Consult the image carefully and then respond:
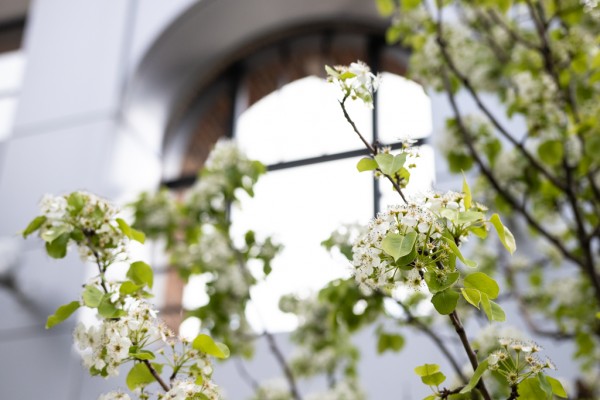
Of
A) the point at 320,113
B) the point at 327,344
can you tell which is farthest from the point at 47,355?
the point at 320,113

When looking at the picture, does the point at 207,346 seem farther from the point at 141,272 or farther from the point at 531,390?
the point at 531,390

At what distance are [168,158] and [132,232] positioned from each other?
9.14ft

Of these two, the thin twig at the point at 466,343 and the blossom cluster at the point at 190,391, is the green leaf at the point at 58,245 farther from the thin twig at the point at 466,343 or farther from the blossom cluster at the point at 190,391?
the thin twig at the point at 466,343

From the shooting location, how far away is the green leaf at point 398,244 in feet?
2.81

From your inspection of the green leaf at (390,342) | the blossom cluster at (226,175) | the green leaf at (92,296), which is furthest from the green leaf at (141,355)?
the blossom cluster at (226,175)

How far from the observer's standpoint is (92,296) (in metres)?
1.08

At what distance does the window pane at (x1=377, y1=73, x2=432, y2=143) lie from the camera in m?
3.35

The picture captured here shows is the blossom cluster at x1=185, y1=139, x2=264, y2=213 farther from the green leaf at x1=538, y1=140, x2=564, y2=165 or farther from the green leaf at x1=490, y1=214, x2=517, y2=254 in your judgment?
the green leaf at x1=490, y1=214, x2=517, y2=254

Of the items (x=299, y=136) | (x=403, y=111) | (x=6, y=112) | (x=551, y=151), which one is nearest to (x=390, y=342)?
(x=551, y=151)

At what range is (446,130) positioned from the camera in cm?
215

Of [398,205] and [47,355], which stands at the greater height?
[398,205]

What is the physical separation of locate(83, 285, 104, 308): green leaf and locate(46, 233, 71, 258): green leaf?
0.47 ft

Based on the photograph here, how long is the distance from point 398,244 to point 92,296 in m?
0.49

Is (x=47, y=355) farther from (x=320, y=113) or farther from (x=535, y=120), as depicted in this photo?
(x=535, y=120)
